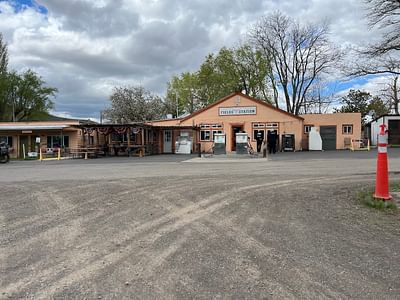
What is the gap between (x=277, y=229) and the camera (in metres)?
5.12

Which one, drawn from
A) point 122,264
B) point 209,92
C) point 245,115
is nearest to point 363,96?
point 209,92

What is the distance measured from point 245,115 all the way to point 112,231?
97.1ft

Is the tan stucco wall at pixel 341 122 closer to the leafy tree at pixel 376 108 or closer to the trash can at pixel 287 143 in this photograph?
the trash can at pixel 287 143

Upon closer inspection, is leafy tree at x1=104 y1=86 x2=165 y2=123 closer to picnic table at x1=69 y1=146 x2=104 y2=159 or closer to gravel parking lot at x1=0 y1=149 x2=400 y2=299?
picnic table at x1=69 y1=146 x2=104 y2=159

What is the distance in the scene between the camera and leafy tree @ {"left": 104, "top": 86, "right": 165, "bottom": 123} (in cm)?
5269

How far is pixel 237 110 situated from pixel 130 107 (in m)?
23.1

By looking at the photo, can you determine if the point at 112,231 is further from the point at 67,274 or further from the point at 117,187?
the point at 117,187

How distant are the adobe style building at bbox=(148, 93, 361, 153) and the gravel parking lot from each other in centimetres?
2642

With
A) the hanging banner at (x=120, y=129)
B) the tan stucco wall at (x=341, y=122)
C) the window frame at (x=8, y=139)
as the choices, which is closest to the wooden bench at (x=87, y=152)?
the hanging banner at (x=120, y=129)

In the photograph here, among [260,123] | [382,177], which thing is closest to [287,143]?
[260,123]

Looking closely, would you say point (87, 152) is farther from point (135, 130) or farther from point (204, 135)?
point (204, 135)

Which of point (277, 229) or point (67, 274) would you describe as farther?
point (277, 229)

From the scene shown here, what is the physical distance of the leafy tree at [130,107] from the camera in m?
52.7

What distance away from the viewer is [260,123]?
33688mm
